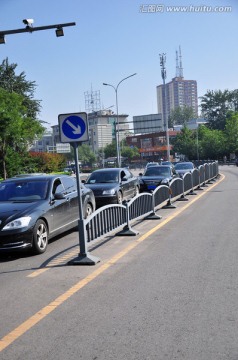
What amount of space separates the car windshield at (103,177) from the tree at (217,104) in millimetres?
109559

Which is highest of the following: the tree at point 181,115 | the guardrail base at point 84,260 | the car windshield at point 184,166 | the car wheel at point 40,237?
the tree at point 181,115

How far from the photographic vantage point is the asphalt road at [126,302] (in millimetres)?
3920

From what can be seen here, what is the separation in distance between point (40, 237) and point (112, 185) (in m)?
7.46

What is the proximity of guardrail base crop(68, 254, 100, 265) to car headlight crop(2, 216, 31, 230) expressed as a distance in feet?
3.94

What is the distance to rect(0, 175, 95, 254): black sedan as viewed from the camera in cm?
771

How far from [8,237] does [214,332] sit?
14.7 feet

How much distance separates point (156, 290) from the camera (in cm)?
558

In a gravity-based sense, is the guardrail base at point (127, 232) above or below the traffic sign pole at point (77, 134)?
below

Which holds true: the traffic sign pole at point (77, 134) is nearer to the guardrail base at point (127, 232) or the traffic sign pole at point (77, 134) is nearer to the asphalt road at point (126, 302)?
the asphalt road at point (126, 302)

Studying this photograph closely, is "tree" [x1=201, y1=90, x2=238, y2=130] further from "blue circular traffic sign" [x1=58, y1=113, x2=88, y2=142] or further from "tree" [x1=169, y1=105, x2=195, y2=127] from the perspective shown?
"blue circular traffic sign" [x1=58, y1=113, x2=88, y2=142]

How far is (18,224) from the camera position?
7770 millimetres

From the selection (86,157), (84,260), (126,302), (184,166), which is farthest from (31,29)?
(86,157)

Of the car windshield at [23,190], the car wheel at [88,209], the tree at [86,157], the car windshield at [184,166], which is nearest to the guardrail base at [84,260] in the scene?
the car windshield at [23,190]

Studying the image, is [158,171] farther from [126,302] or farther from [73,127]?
[126,302]
